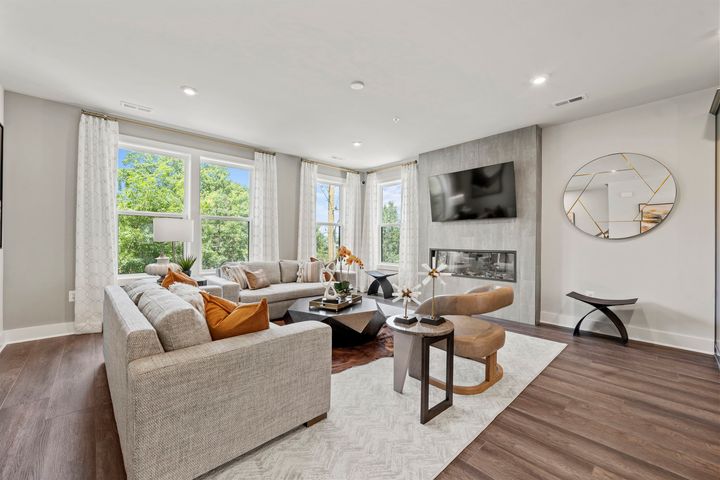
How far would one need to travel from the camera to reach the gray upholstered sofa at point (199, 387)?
1.26 m

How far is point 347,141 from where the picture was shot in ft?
16.1

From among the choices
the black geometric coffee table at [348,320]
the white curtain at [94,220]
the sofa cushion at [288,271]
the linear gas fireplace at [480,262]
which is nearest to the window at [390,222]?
the linear gas fireplace at [480,262]

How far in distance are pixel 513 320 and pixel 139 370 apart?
173 inches

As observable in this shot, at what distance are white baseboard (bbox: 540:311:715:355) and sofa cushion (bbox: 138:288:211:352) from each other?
4.32m

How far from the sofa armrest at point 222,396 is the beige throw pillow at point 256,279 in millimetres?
2723

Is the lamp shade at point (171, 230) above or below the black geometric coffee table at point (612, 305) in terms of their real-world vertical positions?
above

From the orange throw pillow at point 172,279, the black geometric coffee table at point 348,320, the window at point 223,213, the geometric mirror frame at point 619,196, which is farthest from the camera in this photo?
the window at point 223,213

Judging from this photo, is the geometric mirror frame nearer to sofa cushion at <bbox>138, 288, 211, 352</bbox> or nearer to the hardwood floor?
the hardwood floor

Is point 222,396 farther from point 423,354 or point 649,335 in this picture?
point 649,335

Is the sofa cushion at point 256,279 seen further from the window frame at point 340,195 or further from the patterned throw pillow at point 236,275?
the window frame at point 340,195

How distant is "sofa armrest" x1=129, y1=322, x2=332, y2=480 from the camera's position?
1.26 m

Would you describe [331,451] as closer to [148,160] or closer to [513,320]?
[513,320]

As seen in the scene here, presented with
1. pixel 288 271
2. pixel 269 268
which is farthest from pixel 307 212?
pixel 269 268

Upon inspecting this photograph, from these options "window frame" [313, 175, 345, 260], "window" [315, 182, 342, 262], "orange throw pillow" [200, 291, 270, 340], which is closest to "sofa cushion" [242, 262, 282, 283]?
"window frame" [313, 175, 345, 260]
